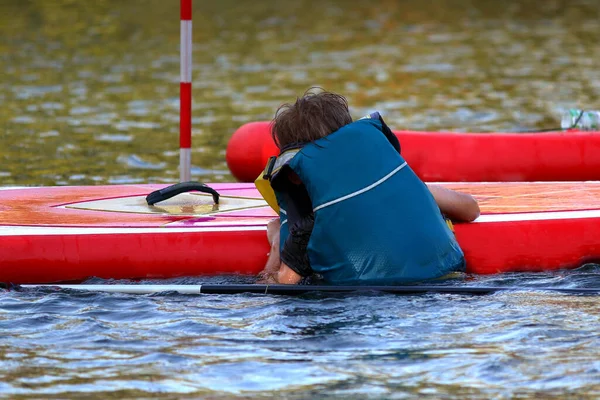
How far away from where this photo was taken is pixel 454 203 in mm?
5480

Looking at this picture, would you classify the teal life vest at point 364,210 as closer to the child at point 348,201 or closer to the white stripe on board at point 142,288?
the child at point 348,201

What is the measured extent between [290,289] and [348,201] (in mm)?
481

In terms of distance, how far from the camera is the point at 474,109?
13367 millimetres

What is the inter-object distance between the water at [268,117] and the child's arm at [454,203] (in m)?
0.32

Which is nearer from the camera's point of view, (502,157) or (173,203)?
(173,203)

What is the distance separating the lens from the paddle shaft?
5.06 meters

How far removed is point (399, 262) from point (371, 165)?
1.41 feet

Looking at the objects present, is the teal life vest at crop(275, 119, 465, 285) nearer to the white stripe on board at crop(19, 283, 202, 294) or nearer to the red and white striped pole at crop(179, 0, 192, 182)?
the white stripe on board at crop(19, 283, 202, 294)

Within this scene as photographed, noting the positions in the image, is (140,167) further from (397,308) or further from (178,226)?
(397,308)

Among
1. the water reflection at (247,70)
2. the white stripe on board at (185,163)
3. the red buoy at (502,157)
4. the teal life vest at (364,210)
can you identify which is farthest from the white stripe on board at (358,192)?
the water reflection at (247,70)

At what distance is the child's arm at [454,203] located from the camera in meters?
5.44

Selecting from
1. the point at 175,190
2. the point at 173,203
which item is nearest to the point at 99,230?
the point at 175,190

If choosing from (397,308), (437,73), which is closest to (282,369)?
(397,308)

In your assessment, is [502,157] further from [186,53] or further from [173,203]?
[173,203]
